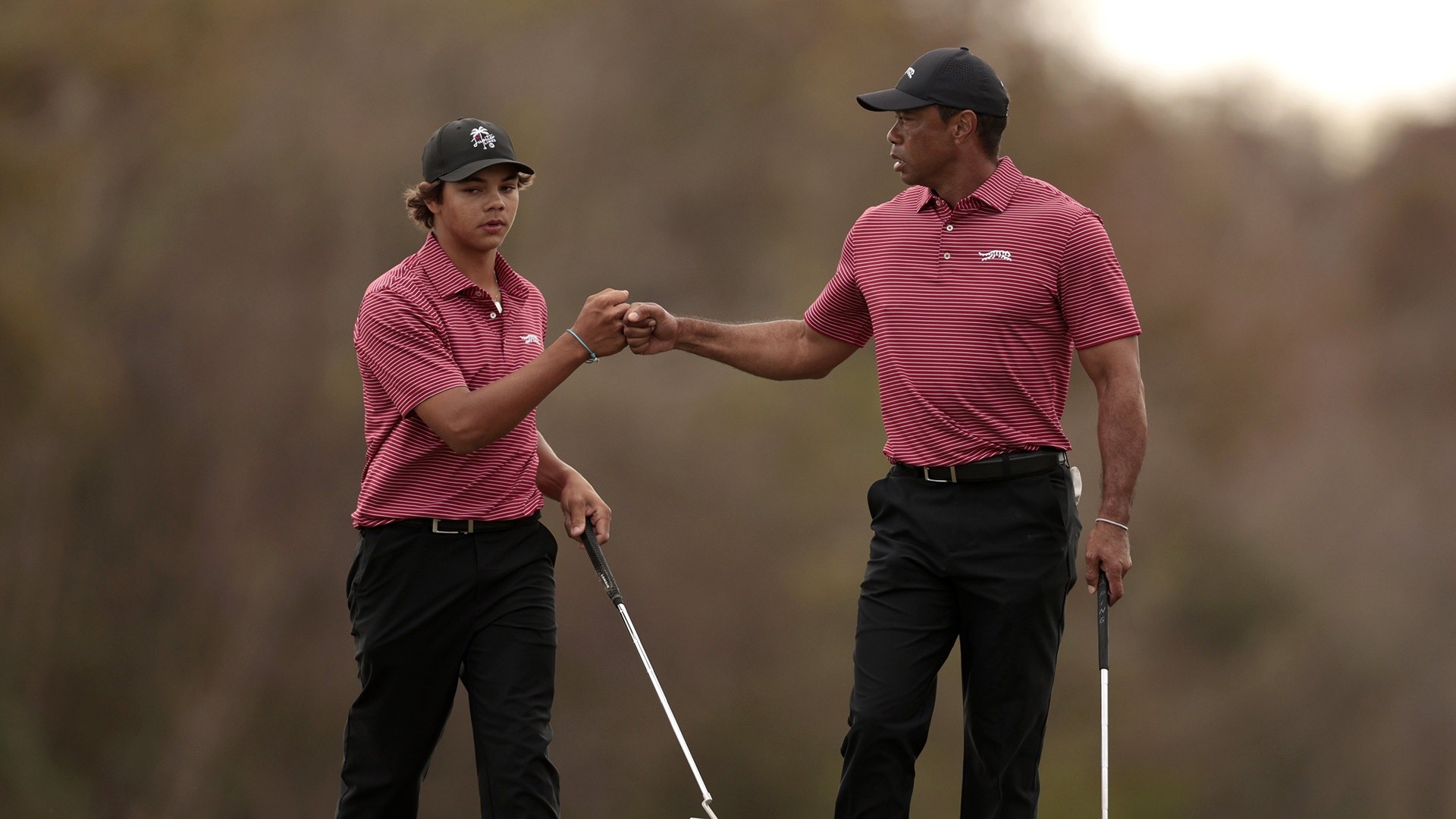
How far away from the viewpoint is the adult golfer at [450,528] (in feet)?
11.3

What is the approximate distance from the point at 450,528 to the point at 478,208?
0.73m

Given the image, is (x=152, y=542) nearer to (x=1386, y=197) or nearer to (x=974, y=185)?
(x=974, y=185)

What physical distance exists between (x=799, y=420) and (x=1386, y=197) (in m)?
3.45

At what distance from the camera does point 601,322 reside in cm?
362

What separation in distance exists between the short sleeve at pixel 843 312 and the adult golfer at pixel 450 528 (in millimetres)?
668

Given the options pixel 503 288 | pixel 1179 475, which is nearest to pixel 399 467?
pixel 503 288

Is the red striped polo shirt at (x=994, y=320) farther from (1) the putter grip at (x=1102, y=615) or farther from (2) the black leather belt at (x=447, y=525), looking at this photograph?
(2) the black leather belt at (x=447, y=525)

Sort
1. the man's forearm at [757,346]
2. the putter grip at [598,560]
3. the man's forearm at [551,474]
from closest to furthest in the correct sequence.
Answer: the putter grip at [598,560] < the man's forearm at [551,474] < the man's forearm at [757,346]

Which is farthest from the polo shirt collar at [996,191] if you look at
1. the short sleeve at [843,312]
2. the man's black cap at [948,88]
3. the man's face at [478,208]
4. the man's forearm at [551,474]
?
the man's forearm at [551,474]

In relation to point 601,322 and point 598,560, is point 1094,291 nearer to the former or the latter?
point 601,322

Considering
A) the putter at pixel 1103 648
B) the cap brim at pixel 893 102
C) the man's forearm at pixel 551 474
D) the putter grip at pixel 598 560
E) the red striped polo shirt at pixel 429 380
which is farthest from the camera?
the man's forearm at pixel 551 474

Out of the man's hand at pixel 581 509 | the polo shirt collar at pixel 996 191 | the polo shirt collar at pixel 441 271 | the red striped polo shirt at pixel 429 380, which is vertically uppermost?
the polo shirt collar at pixel 996 191

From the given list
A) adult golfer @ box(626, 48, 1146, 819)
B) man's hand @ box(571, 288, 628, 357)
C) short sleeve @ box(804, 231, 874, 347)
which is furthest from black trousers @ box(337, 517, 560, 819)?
short sleeve @ box(804, 231, 874, 347)

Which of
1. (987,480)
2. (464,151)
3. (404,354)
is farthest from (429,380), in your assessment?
(987,480)
